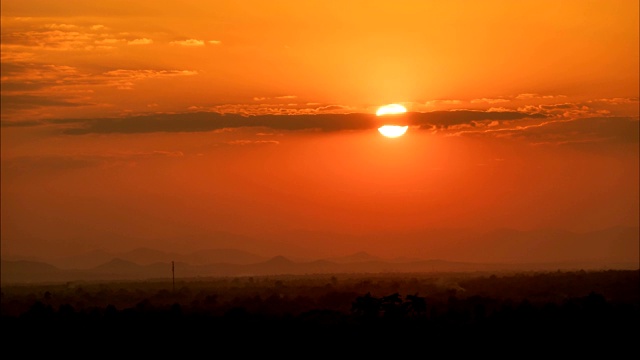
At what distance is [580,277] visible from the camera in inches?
5536

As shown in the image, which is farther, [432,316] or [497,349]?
[432,316]

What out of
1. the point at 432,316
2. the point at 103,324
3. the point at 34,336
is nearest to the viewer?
the point at 34,336

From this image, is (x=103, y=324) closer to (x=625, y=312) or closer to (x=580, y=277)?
(x=625, y=312)

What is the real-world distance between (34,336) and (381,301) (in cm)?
2180

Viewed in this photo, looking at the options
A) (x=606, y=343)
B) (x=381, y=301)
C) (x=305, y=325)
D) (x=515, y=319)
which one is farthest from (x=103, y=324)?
(x=606, y=343)

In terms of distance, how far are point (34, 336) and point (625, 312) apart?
33125 millimetres

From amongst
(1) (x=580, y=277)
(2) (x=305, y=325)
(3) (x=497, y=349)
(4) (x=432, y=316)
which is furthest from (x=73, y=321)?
(1) (x=580, y=277)

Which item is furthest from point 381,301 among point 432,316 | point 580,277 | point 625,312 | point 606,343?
point 580,277

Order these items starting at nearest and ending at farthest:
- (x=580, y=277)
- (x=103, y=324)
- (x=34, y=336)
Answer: (x=34, y=336) → (x=103, y=324) → (x=580, y=277)

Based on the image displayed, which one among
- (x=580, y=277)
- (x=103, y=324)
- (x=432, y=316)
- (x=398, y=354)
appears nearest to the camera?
→ (x=398, y=354)

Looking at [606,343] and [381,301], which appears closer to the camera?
[606,343]

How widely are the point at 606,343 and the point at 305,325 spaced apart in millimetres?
16581

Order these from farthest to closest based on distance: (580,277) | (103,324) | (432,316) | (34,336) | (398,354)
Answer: (580,277) → (432,316) → (103,324) → (34,336) → (398,354)

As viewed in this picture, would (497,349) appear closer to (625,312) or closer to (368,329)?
(368,329)
